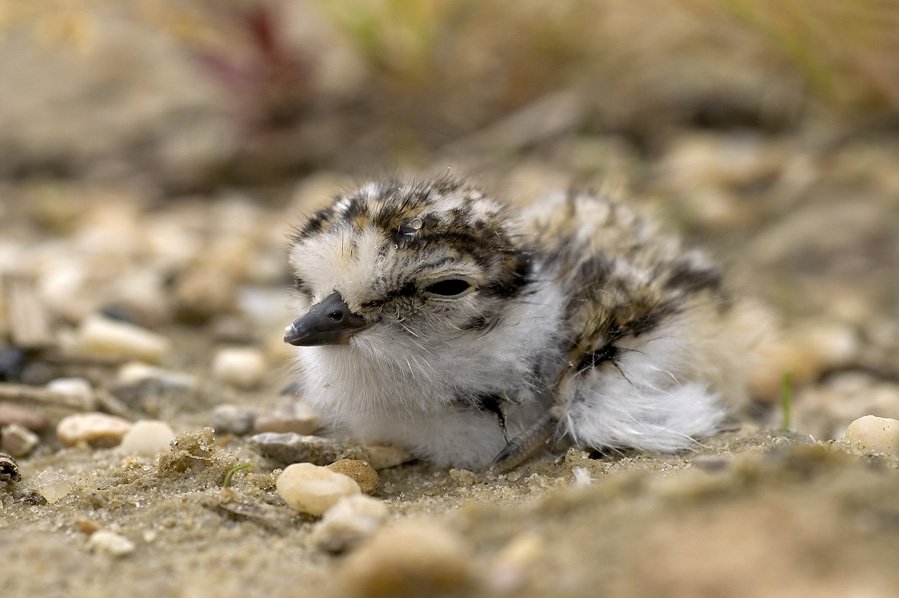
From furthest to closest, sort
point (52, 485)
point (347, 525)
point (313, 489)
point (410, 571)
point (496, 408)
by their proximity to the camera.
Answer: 1. point (496, 408)
2. point (52, 485)
3. point (313, 489)
4. point (347, 525)
5. point (410, 571)

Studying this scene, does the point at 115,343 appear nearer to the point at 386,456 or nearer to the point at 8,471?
the point at 8,471

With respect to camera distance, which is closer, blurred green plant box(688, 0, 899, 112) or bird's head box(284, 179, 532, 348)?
bird's head box(284, 179, 532, 348)

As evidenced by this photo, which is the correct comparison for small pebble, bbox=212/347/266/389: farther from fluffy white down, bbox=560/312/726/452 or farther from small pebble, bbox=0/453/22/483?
fluffy white down, bbox=560/312/726/452

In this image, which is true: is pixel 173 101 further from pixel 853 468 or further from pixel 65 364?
pixel 853 468

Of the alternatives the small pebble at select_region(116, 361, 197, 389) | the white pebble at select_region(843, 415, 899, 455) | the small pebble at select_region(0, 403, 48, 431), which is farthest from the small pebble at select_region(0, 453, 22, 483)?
the white pebble at select_region(843, 415, 899, 455)

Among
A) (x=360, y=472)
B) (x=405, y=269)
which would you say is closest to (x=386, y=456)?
(x=360, y=472)
